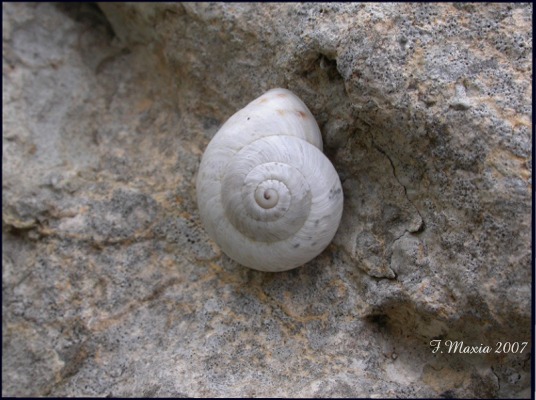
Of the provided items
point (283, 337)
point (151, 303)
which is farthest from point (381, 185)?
point (151, 303)

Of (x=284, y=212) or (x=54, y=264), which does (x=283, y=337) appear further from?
(x=54, y=264)

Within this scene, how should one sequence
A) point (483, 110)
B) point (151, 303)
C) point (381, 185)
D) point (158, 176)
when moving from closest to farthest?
point (483, 110)
point (381, 185)
point (151, 303)
point (158, 176)

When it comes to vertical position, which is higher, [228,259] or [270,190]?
[270,190]

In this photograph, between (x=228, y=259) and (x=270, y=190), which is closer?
(x=270, y=190)
